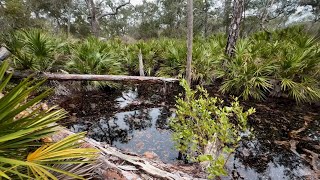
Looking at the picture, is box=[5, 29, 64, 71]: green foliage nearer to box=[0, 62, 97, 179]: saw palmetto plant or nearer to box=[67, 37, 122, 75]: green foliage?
box=[67, 37, 122, 75]: green foliage

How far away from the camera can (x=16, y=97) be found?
142 cm

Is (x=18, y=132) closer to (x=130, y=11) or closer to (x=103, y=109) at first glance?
(x=103, y=109)

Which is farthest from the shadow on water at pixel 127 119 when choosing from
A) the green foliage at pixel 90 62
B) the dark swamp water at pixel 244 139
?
the green foliage at pixel 90 62

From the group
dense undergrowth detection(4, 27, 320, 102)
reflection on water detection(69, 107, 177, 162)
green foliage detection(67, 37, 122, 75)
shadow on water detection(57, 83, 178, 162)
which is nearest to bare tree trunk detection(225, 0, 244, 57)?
dense undergrowth detection(4, 27, 320, 102)

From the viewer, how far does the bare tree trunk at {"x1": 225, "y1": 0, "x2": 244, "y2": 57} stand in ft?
22.5

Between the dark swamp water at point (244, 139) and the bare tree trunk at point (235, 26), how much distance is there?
7.66 feet

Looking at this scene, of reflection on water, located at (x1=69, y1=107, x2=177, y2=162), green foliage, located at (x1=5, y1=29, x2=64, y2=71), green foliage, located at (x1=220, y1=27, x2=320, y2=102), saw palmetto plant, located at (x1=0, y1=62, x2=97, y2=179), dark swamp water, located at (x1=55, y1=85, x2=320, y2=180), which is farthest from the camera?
green foliage, located at (x1=220, y1=27, x2=320, y2=102)

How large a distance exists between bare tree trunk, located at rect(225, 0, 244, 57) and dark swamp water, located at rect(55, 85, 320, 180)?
2.34 metres

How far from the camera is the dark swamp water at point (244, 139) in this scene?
10.8 ft

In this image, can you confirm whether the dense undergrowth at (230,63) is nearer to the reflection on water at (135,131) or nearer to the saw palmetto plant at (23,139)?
the reflection on water at (135,131)

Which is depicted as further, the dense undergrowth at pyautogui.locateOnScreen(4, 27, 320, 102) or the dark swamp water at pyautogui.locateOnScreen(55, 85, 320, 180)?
the dense undergrowth at pyautogui.locateOnScreen(4, 27, 320, 102)

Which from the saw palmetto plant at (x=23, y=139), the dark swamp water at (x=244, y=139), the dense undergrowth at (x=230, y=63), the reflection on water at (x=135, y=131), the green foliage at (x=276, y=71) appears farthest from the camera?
the green foliage at (x=276, y=71)

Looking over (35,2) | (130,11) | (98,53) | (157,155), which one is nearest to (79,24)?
(35,2)

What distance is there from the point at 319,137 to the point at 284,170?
66.4 inches
